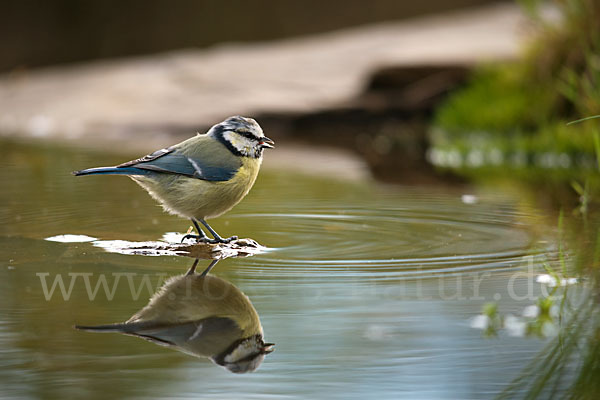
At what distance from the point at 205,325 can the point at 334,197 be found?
9.02 ft

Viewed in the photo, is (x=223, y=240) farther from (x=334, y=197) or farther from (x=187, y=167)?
(x=334, y=197)

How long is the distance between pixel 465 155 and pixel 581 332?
194 inches

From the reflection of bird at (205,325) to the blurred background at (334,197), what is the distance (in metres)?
0.06

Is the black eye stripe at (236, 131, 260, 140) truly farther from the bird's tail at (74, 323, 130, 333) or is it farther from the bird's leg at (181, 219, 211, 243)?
the bird's tail at (74, 323, 130, 333)

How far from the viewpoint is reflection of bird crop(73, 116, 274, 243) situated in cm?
379

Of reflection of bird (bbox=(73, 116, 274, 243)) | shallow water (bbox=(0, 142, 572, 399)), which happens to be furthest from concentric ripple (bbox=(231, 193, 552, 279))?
reflection of bird (bbox=(73, 116, 274, 243))

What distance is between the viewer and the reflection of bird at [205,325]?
2379 mm

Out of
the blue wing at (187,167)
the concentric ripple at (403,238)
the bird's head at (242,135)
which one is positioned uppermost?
the bird's head at (242,135)

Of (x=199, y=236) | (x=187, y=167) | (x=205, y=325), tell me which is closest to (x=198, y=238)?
(x=199, y=236)

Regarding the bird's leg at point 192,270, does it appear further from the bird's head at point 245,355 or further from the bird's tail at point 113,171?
the bird's head at point 245,355

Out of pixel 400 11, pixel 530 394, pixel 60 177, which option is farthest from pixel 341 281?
pixel 400 11

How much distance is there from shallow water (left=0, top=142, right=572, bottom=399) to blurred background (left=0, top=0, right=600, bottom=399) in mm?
12

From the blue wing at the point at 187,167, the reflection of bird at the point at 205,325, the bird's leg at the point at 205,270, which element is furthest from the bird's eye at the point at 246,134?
the reflection of bird at the point at 205,325

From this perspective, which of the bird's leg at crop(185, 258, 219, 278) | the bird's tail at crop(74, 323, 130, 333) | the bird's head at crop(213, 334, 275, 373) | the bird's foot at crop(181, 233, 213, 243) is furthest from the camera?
the bird's foot at crop(181, 233, 213, 243)
